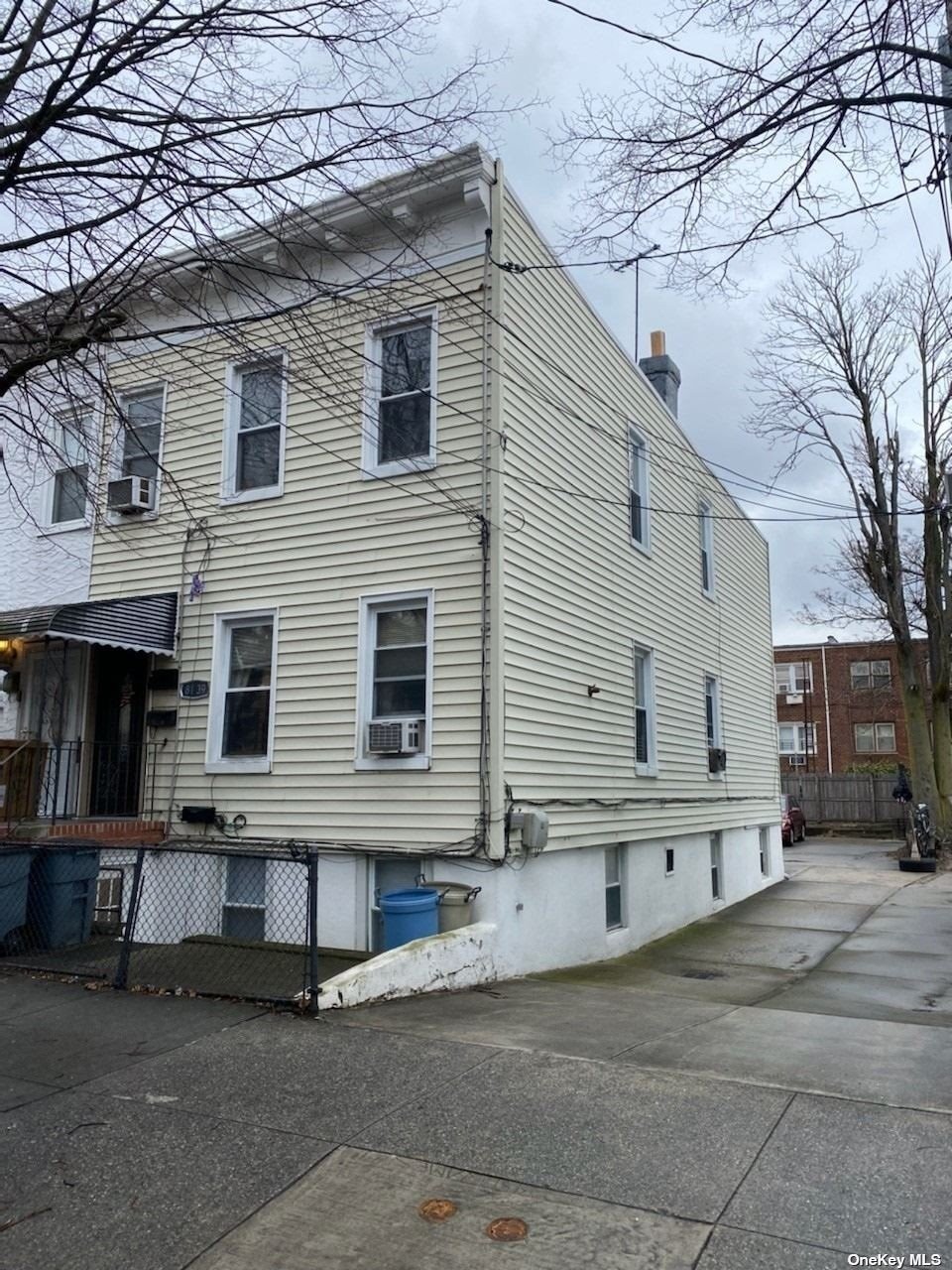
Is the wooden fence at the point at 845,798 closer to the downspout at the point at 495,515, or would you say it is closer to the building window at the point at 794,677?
the building window at the point at 794,677

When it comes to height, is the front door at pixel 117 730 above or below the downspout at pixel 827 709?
below

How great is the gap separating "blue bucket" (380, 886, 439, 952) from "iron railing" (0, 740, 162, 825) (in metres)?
3.53

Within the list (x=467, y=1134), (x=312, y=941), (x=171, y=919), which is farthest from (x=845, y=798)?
(x=467, y=1134)

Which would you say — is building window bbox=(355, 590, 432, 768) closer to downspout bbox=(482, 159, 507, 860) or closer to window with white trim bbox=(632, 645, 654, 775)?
downspout bbox=(482, 159, 507, 860)

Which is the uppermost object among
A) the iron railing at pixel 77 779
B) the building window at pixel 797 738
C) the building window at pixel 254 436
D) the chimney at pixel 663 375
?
the chimney at pixel 663 375

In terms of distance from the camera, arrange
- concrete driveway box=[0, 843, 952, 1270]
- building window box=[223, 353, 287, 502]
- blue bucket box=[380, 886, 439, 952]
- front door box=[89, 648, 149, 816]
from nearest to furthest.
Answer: concrete driveway box=[0, 843, 952, 1270] → blue bucket box=[380, 886, 439, 952] → building window box=[223, 353, 287, 502] → front door box=[89, 648, 149, 816]

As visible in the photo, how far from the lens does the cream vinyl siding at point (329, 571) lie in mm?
9320

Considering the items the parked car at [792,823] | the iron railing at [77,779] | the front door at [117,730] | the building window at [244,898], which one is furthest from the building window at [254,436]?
the parked car at [792,823]

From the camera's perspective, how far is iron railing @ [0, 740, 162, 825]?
423 inches

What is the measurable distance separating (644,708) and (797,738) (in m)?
36.0

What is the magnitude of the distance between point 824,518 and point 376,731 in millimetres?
9501

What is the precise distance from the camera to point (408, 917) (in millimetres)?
8484

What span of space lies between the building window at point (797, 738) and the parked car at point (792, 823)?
388 inches

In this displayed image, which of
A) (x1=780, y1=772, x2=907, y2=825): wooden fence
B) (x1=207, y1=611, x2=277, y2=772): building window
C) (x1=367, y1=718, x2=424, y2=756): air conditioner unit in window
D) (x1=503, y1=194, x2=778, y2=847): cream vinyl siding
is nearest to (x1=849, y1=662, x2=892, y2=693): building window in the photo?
(x1=780, y1=772, x2=907, y2=825): wooden fence
